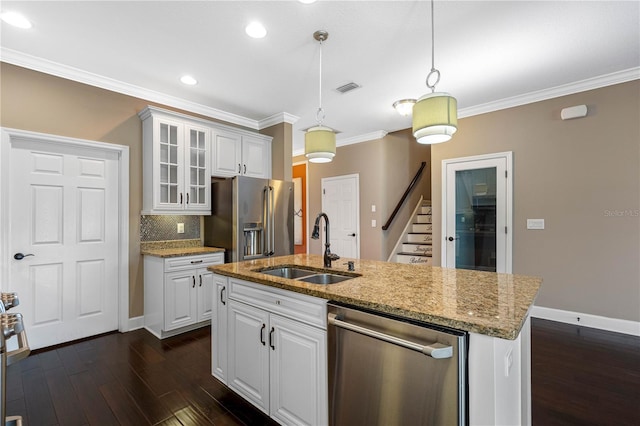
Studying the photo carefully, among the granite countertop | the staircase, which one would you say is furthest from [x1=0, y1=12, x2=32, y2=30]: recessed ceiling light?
the staircase

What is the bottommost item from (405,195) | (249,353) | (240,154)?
(249,353)

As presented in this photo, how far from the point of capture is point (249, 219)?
3775mm

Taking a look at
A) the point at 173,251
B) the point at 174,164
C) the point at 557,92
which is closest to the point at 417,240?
the point at 557,92

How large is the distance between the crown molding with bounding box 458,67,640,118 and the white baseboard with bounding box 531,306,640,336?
A: 254cm

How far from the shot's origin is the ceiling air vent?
3.50m

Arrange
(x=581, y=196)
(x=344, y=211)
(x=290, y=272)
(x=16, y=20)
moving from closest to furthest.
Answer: (x=16, y=20)
(x=290, y=272)
(x=581, y=196)
(x=344, y=211)

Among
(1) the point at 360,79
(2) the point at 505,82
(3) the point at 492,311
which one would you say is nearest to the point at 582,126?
(2) the point at 505,82

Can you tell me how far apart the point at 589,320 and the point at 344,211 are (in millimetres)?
3880

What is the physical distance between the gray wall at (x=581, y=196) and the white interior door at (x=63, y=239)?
486 centimetres

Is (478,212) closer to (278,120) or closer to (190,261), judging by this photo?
(278,120)

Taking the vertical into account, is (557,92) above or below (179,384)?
above

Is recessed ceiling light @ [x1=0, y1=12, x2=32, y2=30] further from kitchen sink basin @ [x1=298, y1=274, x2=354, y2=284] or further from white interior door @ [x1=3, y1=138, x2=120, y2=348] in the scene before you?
kitchen sink basin @ [x1=298, y1=274, x2=354, y2=284]

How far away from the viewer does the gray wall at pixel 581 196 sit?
3.26 metres

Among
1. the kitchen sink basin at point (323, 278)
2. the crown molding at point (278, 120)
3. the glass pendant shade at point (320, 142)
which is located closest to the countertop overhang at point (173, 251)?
the kitchen sink basin at point (323, 278)
